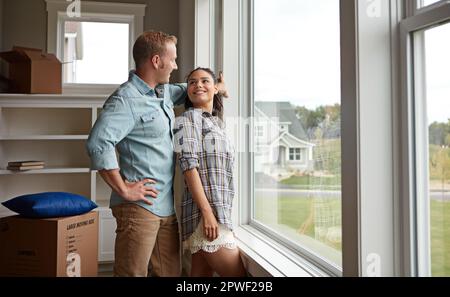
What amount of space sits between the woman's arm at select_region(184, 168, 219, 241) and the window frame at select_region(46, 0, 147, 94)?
210 cm

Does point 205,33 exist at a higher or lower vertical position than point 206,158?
higher

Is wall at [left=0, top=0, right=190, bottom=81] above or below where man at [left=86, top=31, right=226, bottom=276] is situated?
above

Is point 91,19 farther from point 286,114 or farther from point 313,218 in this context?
point 313,218

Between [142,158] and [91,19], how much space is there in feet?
7.83

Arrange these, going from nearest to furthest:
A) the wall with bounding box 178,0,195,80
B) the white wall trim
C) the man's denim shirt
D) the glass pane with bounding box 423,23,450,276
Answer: the glass pane with bounding box 423,23,450,276 < the man's denim shirt < the white wall trim < the wall with bounding box 178,0,195,80

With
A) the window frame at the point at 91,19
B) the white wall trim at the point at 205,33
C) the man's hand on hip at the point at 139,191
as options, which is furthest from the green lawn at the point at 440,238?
the window frame at the point at 91,19

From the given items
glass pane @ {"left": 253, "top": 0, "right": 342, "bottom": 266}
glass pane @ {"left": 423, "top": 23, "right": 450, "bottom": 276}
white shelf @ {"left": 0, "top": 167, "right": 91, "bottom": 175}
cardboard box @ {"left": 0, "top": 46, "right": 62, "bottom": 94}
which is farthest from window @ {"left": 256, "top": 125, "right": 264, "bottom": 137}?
cardboard box @ {"left": 0, "top": 46, "right": 62, "bottom": 94}

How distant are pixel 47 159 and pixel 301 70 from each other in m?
2.45

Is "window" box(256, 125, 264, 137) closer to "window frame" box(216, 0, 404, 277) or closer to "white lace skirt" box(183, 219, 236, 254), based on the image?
"white lace skirt" box(183, 219, 236, 254)

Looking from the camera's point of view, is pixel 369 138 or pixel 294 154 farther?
pixel 294 154

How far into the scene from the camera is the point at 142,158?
151cm

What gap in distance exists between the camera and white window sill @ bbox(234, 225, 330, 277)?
146 cm

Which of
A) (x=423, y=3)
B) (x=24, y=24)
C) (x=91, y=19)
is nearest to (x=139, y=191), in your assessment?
(x=423, y=3)

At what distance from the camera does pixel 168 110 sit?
1601mm
